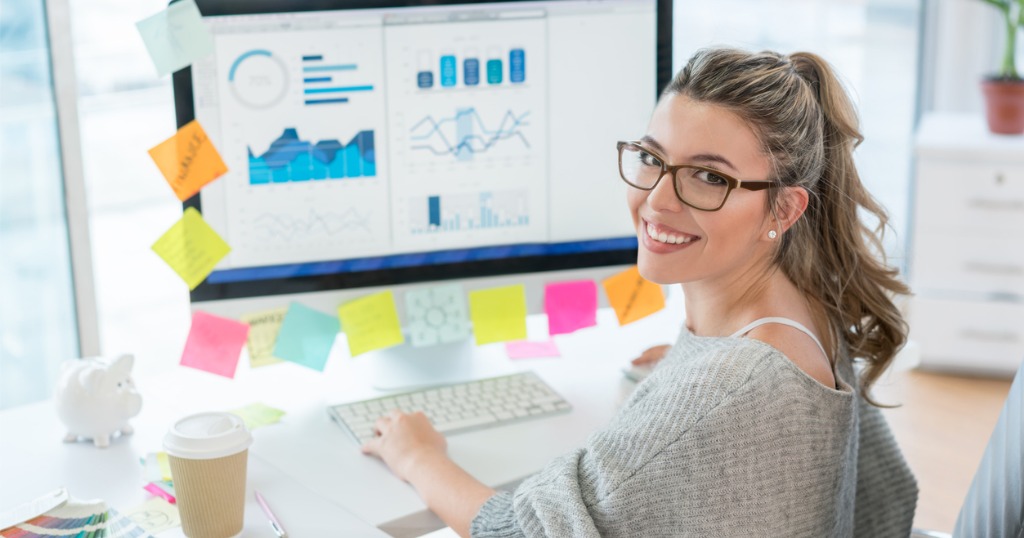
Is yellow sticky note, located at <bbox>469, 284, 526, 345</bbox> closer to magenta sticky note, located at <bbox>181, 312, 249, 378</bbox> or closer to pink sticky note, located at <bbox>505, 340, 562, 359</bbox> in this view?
pink sticky note, located at <bbox>505, 340, 562, 359</bbox>

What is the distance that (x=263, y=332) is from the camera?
1.38 m

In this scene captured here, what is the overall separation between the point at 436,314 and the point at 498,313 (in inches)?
3.2

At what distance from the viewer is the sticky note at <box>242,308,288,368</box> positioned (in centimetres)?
137

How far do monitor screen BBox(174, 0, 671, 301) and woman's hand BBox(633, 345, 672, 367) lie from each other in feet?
0.45

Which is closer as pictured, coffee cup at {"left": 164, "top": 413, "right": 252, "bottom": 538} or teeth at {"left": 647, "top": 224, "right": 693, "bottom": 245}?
coffee cup at {"left": 164, "top": 413, "right": 252, "bottom": 538}

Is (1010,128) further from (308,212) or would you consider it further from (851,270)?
(308,212)

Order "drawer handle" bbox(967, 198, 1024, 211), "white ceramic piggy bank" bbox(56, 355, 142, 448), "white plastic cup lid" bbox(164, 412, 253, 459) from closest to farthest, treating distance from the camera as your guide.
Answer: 1. "white plastic cup lid" bbox(164, 412, 253, 459)
2. "white ceramic piggy bank" bbox(56, 355, 142, 448)
3. "drawer handle" bbox(967, 198, 1024, 211)

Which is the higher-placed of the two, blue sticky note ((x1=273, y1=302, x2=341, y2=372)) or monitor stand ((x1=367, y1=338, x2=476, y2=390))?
blue sticky note ((x1=273, y1=302, x2=341, y2=372))

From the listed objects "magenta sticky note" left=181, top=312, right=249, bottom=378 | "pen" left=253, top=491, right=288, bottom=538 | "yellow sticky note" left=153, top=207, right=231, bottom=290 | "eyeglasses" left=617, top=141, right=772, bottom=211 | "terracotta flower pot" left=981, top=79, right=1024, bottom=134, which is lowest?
"pen" left=253, top=491, right=288, bottom=538

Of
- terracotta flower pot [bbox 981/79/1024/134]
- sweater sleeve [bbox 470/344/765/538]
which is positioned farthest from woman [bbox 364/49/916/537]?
terracotta flower pot [bbox 981/79/1024/134]

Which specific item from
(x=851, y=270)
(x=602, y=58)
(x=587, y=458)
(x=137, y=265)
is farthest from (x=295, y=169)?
(x=137, y=265)

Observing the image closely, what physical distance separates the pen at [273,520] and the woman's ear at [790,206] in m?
0.59

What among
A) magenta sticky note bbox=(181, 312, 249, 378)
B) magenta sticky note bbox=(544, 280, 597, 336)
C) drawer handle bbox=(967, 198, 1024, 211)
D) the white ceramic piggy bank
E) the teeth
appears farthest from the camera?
drawer handle bbox=(967, 198, 1024, 211)

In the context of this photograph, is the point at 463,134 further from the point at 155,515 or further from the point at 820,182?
the point at 155,515
